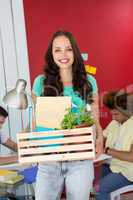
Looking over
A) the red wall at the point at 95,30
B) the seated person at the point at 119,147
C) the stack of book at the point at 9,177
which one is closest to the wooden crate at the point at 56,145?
the stack of book at the point at 9,177

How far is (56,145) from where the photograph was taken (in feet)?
5.01

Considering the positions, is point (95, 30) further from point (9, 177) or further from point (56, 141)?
point (56, 141)

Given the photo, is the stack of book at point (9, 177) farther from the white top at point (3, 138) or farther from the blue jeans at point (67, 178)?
the blue jeans at point (67, 178)

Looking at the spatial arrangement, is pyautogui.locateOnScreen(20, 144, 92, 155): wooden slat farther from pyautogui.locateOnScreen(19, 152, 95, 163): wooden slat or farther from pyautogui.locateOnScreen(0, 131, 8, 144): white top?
pyautogui.locateOnScreen(0, 131, 8, 144): white top

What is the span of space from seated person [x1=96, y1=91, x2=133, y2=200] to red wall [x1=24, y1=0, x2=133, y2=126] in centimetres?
87

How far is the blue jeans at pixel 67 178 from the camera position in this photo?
1.60m

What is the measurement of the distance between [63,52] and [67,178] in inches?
21.4

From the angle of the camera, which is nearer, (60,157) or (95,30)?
(60,157)

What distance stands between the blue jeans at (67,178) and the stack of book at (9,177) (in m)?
0.74

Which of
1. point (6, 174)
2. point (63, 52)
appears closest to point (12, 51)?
point (6, 174)

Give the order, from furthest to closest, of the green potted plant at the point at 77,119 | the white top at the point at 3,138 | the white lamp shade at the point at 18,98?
the white top at the point at 3,138, the white lamp shade at the point at 18,98, the green potted plant at the point at 77,119

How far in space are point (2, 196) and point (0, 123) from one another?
0.57m

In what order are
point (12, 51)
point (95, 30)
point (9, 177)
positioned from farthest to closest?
point (95, 30), point (12, 51), point (9, 177)

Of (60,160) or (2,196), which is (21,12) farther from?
(60,160)
